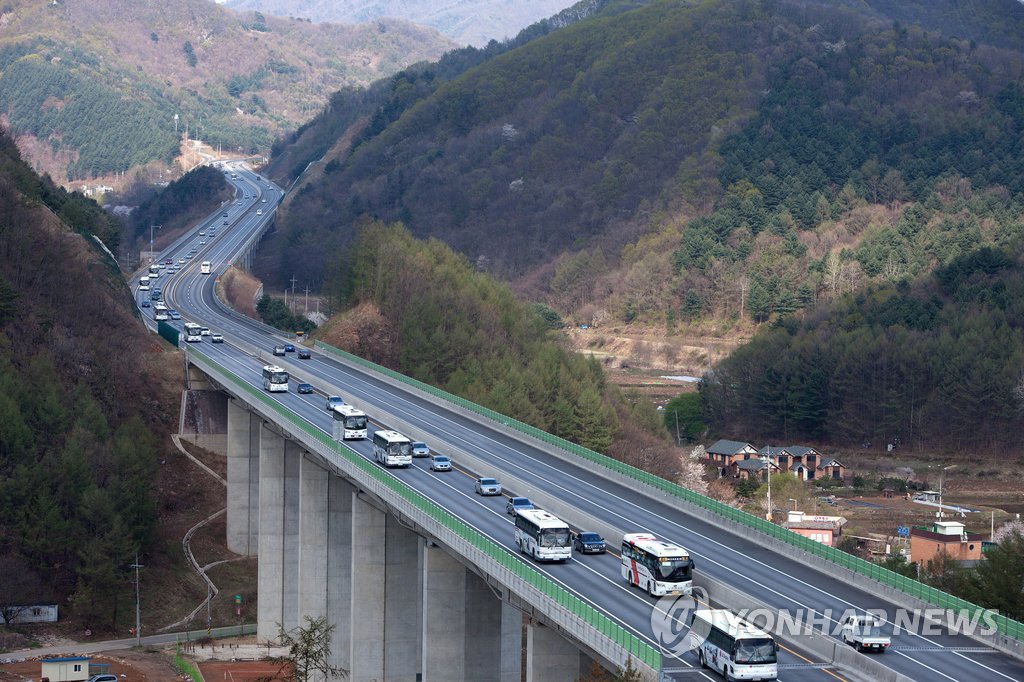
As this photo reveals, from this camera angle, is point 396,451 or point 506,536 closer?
point 506,536

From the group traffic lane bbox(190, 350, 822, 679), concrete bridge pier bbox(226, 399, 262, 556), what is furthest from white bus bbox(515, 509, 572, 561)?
concrete bridge pier bbox(226, 399, 262, 556)

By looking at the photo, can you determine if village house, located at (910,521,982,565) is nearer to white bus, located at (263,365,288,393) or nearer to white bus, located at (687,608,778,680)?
white bus, located at (263,365,288,393)

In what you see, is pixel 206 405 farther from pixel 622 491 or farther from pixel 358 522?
pixel 622 491

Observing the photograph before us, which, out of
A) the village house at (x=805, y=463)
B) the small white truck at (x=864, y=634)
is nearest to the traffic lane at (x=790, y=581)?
the small white truck at (x=864, y=634)

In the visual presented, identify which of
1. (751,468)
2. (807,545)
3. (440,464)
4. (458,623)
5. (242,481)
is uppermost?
(807,545)

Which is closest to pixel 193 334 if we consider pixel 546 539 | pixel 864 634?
pixel 546 539

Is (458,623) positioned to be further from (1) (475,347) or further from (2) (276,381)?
(1) (475,347)

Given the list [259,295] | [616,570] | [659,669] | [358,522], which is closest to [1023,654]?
[659,669]
